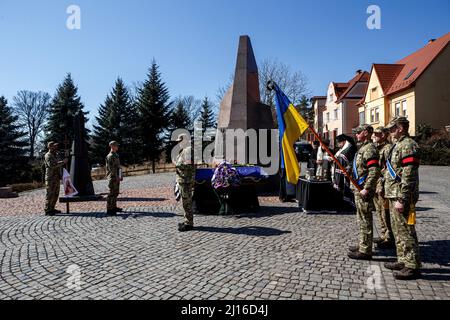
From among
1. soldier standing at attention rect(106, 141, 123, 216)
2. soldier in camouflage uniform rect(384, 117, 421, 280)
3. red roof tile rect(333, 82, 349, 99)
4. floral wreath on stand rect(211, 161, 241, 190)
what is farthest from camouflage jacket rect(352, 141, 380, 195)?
red roof tile rect(333, 82, 349, 99)

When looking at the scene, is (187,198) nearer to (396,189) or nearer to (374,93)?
(396,189)

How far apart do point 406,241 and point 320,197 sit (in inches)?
170

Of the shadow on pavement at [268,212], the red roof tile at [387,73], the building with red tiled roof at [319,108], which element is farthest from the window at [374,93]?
the shadow on pavement at [268,212]

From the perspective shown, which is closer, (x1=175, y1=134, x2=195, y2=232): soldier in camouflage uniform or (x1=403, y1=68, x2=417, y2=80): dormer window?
(x1=175, y1=134, x2=195, y2=232): soldier in camouflage uniform

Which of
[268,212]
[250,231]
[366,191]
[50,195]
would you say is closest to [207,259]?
[250,231]

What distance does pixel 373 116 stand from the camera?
117ft

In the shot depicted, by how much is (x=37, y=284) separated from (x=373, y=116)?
3790 cm

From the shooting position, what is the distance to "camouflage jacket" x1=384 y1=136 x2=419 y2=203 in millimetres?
3783

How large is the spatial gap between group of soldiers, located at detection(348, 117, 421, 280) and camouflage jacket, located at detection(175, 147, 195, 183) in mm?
3309

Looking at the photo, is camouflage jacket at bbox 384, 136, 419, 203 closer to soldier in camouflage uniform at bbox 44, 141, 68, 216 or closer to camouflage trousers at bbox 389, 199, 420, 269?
camouflage trousers at bbox 389, 199, 420, 269

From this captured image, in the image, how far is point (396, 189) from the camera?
13.3ft
